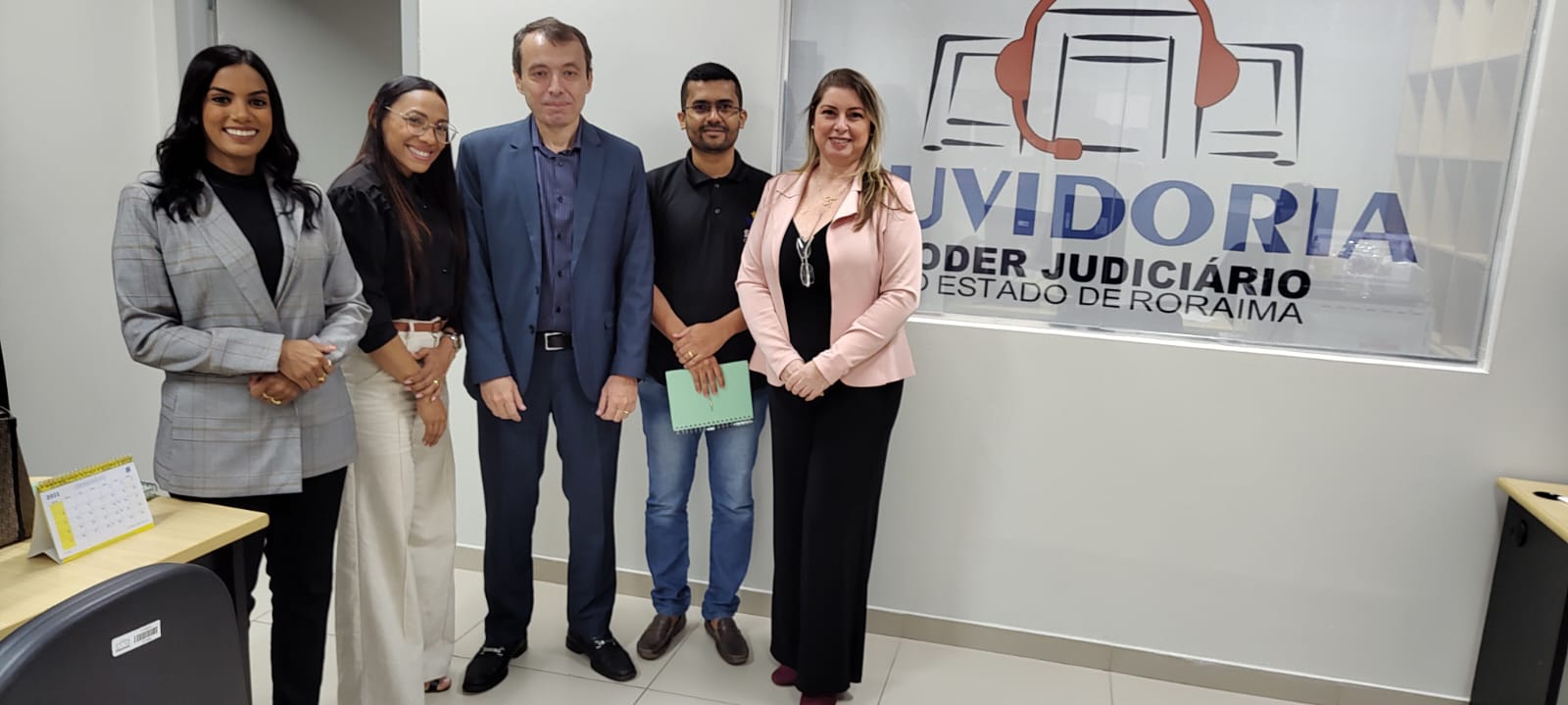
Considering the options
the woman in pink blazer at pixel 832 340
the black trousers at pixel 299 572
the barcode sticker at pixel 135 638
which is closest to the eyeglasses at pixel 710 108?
the woman in pink blazer at pixel 832 340

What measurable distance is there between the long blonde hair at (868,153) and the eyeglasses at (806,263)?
0.14 metres

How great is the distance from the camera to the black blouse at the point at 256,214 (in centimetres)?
200

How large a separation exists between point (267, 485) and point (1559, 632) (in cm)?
293

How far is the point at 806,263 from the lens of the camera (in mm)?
2523

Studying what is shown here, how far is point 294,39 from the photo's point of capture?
3850 mm

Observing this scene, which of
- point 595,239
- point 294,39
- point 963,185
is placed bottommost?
point 595,239

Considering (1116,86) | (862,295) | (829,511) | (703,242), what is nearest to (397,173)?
(703,242)

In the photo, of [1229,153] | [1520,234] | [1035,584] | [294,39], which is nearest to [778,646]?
[1035,584]

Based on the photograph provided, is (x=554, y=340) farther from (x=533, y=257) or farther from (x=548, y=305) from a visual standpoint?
(x=533, y=257)

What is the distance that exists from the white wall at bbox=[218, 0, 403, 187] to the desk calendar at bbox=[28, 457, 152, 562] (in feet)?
7.71

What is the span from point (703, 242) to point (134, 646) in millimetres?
1957

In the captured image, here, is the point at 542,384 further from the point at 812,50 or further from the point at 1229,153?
the point at 1229,153

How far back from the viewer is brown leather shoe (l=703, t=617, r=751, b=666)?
2.96 metres

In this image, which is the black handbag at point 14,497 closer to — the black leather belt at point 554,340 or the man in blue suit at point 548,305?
the man in blue suit at point 548,305
